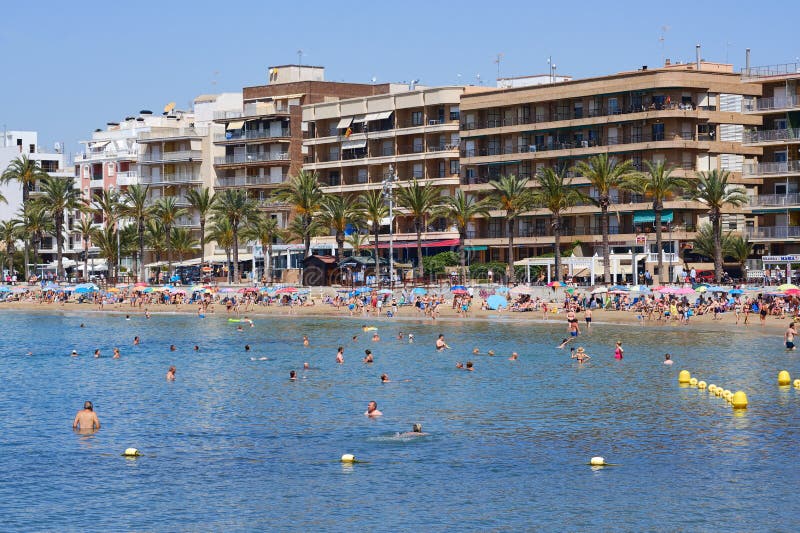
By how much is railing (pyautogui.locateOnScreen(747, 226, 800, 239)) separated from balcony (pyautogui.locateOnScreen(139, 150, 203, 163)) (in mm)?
67811

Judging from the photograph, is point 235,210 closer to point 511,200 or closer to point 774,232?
point 511,200

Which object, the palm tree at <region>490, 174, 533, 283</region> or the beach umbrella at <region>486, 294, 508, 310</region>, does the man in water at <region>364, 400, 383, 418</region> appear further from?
the palm tree at <region>490, 174, 533, 283</region>

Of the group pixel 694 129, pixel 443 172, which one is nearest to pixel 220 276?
pixel 443 172

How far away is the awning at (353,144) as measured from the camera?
124938mm

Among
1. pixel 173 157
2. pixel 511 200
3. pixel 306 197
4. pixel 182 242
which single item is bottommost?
pixel 182 242

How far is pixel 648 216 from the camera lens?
100 meters

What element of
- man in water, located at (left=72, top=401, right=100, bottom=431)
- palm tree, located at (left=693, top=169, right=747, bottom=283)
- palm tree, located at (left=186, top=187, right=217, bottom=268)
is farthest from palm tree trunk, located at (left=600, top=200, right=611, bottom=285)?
man in water, located at (left=72, top=401, right=100, bottom=431)

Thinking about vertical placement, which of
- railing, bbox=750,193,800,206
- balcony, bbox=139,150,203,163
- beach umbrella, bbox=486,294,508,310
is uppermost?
balcony, bbox=139,150,203,163

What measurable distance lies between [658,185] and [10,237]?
8322cm

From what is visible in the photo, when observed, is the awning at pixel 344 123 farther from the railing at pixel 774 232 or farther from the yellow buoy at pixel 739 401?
the yellow buoy at pixel 739 401

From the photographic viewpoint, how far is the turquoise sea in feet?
102

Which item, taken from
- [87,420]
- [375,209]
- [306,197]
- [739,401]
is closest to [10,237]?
[306,197]

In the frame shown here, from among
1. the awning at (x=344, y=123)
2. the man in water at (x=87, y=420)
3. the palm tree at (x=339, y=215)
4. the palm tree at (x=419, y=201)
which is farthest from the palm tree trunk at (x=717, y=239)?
the man in water at (x=87, y=420)

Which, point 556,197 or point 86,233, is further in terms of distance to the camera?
point 86,233
